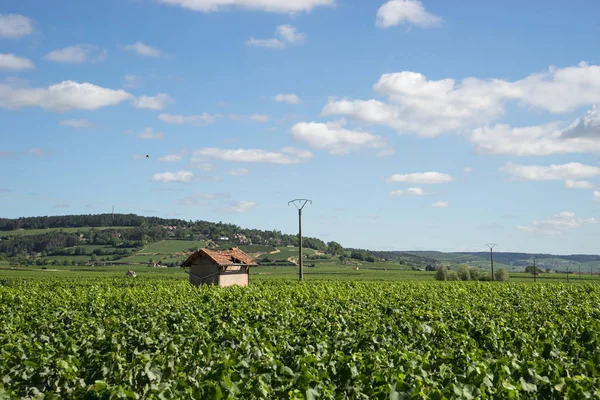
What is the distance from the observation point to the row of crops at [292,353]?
820 cm

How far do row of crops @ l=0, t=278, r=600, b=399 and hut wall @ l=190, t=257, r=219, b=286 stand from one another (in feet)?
48.3

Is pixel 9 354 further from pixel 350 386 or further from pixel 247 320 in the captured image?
pixel 247 320

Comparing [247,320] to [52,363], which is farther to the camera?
[247,320]

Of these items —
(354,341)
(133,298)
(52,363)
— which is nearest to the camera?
(52,363)

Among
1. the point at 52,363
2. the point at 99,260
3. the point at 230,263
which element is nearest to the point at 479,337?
the point at 52,363

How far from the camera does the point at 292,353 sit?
12.8 m

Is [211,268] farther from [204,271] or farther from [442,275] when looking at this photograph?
[442,275]

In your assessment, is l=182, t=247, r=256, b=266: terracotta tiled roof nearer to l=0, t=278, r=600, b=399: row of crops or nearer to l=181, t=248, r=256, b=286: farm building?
l=181, t=248, r=256, b=286: farm building

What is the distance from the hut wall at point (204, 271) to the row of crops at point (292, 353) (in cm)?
1471

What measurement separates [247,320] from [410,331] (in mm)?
5608

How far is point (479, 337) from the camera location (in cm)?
1755

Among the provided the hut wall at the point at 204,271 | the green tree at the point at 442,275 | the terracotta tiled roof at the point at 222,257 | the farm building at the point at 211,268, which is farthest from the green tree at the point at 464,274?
the hut wall at the point at 204,271

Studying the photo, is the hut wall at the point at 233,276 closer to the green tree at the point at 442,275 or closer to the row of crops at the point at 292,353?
the row of crops at the point at 292,353

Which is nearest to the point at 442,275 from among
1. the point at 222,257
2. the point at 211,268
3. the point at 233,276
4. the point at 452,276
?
the point at 452,276
